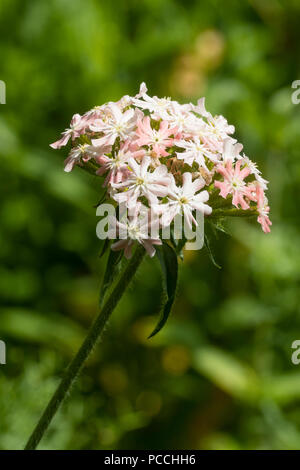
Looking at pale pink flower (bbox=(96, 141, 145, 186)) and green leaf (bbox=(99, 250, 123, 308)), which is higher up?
pale pink flower (bbox=(96, 141, 145, 186))

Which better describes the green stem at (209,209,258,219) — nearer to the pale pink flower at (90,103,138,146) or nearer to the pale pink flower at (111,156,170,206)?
the pale pink flower at (111,156,170,206)

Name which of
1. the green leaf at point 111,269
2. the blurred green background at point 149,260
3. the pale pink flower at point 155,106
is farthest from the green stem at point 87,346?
the blurred green background at point 149,260

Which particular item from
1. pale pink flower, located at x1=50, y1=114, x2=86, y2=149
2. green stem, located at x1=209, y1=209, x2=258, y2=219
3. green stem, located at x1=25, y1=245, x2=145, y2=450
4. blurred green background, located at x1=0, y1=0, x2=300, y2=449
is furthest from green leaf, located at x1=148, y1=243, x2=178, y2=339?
blurred green background, located at x1=0, y1=0, x2=300, y2=449

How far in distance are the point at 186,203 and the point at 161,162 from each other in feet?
0.68

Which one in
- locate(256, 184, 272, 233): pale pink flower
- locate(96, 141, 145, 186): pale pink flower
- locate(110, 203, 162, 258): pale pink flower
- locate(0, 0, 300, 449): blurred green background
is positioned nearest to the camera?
locate(110, 203, 162, 258): pale pink flower

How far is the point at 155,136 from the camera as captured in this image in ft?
5.54

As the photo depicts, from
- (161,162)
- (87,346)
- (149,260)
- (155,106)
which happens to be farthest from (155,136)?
Answer: (149,260)

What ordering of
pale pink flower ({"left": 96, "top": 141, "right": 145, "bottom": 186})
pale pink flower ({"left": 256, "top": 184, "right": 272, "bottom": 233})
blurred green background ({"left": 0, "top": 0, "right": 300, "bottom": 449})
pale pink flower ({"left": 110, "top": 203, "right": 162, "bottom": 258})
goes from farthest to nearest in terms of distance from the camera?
1. blurred green background ({"left": 0, "top": 0, "right": 300, "bottom": 449})
2. pale pink flower ({"left": 256, "top": 184, "right": 272, "bottom": 233})
3. pale pink flower ({"left": 96, "top": 141, "right": 145, "bottom": 186})
4. pale pink flower ({"left": 110, "top": 203, "right": 162, "bottom": 258})

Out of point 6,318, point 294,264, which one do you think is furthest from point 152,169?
point 6,318

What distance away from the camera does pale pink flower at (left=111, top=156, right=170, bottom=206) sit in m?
1.58

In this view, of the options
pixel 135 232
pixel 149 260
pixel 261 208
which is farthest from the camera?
pixel 149 260

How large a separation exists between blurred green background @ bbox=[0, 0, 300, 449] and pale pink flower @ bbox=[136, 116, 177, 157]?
173 centimetres

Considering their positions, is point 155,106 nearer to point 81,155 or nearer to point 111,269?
point 81,155
